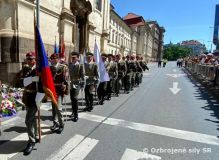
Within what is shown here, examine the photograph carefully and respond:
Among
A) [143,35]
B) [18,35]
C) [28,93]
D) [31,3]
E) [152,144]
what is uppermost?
[143,35]

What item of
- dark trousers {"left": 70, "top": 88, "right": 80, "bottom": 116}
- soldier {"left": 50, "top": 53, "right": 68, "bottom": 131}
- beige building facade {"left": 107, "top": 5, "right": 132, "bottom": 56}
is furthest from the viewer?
beige building facade {"left": 107, "top": 5, "right": 132, "bottom": 56}

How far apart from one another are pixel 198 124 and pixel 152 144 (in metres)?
2.31

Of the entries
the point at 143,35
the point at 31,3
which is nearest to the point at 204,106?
the point at 31,3

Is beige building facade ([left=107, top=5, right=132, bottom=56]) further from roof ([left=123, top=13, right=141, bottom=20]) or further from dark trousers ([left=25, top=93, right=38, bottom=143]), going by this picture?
dark trousers ([left=25, top=93, right=38, bottom=143])

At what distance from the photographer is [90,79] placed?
8312 mm

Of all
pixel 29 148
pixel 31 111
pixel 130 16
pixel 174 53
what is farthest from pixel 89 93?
pixel 174 53

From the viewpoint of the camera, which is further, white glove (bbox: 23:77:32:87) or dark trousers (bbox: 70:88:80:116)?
dark trousers (bbox: 70:88:80:116)

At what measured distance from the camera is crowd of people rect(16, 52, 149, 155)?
4.96 m

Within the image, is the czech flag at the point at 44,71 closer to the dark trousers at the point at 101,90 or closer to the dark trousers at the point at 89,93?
the dark trousers at the point at 89,93

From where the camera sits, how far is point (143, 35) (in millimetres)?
93375

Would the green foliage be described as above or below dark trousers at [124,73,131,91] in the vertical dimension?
above

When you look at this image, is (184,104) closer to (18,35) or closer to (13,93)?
(13,93)

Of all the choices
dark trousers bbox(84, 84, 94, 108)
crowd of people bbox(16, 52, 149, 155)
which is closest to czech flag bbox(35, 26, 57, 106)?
crowd of people bbox(16, 52, 149, 155)

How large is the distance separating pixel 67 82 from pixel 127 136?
1.96 m
